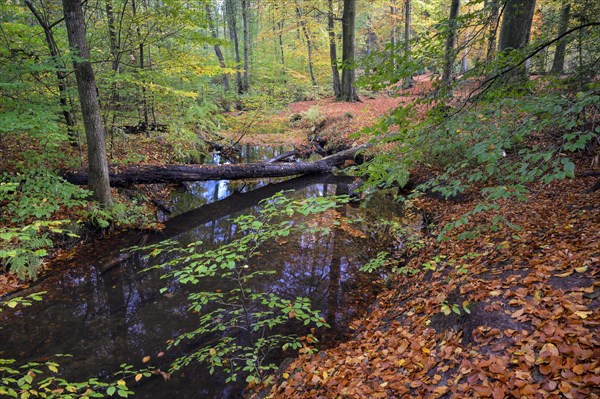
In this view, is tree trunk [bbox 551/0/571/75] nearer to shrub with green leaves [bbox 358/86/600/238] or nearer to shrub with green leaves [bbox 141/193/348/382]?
shrub with green leaves [bbox 358/86/600/238]

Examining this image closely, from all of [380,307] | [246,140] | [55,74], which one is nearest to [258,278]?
[380,307]

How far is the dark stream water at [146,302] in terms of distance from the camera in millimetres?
4285

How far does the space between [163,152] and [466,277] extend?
10.9m

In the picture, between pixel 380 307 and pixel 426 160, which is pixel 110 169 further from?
pixel 426 160

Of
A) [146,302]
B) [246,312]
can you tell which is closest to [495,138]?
[246,312]

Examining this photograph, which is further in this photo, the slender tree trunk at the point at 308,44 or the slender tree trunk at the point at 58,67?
the slender tree trunk at the point at 308,44

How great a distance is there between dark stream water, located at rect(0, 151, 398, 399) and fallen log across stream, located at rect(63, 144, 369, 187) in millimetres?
1557

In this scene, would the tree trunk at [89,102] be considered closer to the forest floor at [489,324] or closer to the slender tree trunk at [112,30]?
the forest floor at [489,324]

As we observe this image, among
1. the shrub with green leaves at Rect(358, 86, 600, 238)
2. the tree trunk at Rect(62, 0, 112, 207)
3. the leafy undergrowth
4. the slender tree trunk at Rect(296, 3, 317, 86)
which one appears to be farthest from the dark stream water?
the slender tree trunk at Rect(296, 3, 317, 86)

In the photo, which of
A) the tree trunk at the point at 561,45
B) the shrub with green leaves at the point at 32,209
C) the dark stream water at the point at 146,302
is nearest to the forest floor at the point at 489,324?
the shrub with green leaves at the point at 32,209

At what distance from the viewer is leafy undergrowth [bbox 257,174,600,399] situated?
2396mm

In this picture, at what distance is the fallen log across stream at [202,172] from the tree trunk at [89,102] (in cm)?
98

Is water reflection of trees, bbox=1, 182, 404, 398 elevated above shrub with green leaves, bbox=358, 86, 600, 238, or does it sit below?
below

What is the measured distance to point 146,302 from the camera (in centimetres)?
559
